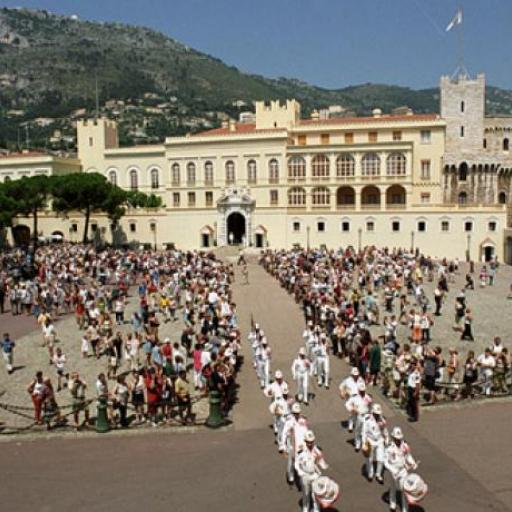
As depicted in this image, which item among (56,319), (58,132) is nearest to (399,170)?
(56,319)

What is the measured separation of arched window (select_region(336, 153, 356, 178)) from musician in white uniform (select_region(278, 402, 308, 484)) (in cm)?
4889

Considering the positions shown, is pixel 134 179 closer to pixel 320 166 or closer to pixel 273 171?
pixel 273 171

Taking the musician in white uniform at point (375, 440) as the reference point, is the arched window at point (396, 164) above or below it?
above

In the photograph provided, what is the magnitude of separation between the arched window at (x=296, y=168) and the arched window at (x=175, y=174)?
12.2m

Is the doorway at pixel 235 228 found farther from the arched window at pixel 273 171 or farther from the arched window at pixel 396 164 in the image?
the arched window at pixel 396 164

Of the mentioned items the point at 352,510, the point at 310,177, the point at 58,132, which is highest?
the point at 58,132

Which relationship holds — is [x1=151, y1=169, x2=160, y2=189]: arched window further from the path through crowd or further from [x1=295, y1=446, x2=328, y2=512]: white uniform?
[x1=295, y1=446, x2=328, y2=512]: white uniform

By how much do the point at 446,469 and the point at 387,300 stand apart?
15710 mm

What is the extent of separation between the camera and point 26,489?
10.3m

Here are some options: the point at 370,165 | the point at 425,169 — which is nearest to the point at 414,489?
the point at 370,165

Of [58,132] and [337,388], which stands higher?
[58,132]

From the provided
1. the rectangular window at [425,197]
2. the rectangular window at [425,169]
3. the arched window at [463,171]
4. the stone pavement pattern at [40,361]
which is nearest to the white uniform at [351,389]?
the stone pavement pattern at [40,361]

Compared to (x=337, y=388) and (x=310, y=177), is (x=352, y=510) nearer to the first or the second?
(x=337, y=388)

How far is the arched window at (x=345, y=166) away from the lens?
5716 centimetres
